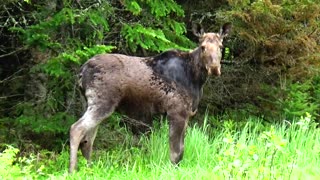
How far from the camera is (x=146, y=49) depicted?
1102 centimetres

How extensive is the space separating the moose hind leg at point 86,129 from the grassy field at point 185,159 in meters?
0.21

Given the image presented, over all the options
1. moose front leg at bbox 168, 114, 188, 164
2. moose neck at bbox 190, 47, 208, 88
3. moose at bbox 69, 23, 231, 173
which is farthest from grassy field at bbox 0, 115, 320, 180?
moose neck at bbox 190, 47, 208, 88

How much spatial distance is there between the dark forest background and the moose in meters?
0.51

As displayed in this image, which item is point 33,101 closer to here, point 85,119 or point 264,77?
point 85,119

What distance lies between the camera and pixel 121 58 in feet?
29.0

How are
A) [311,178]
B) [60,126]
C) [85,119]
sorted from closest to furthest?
1. [311,178]
2. [85,119]
3. [60,126]

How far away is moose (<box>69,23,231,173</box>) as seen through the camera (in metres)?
8.49

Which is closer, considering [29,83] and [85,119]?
[85,119]

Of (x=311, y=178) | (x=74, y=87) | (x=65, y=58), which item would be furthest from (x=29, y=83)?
(x=311, y=178)

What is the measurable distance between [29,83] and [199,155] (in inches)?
175

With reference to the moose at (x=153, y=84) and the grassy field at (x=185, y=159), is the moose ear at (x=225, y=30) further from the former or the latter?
the grassy field at (x=185, y=159)

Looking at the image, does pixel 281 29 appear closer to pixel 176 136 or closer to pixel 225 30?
pixel 225 30

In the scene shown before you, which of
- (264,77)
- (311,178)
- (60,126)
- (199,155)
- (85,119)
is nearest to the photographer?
(311,178)

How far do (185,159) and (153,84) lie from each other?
1.36 meters
